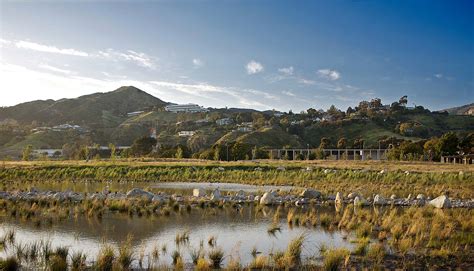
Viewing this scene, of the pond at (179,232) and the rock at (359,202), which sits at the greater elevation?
the rock at (359,202)

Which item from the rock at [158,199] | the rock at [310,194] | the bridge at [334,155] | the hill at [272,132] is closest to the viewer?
the rock at [158,199]

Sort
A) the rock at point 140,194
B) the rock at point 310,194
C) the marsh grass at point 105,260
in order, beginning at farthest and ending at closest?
the rock at point 310,194, the rock at point 140,194, the marsh grass at point 105,260

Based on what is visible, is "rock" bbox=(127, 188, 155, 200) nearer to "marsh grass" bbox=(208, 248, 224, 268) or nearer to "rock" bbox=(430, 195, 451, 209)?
"marsh grass" bbox=(208, 248, 224, 268)

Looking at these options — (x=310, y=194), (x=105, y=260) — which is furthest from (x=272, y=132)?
(x=105, y=260)

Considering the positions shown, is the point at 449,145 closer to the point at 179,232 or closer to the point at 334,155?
the point at 334,155

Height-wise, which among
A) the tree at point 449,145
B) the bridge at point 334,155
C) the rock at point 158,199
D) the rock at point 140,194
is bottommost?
the rock at point 158,199

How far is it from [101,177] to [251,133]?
3050 inches

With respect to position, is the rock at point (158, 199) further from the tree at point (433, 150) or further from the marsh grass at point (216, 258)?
the tree at point (433, 150)

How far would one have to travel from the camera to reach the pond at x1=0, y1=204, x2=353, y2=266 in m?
12.0

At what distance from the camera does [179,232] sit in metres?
14.4

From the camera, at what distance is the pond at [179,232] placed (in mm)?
11977

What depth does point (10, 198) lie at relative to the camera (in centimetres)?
2234

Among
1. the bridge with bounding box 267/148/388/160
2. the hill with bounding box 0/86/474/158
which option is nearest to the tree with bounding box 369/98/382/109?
the hill with bounding box 0/86/474/158

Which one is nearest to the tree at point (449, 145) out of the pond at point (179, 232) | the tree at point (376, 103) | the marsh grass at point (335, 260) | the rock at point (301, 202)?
the rock at point (301, 202)
